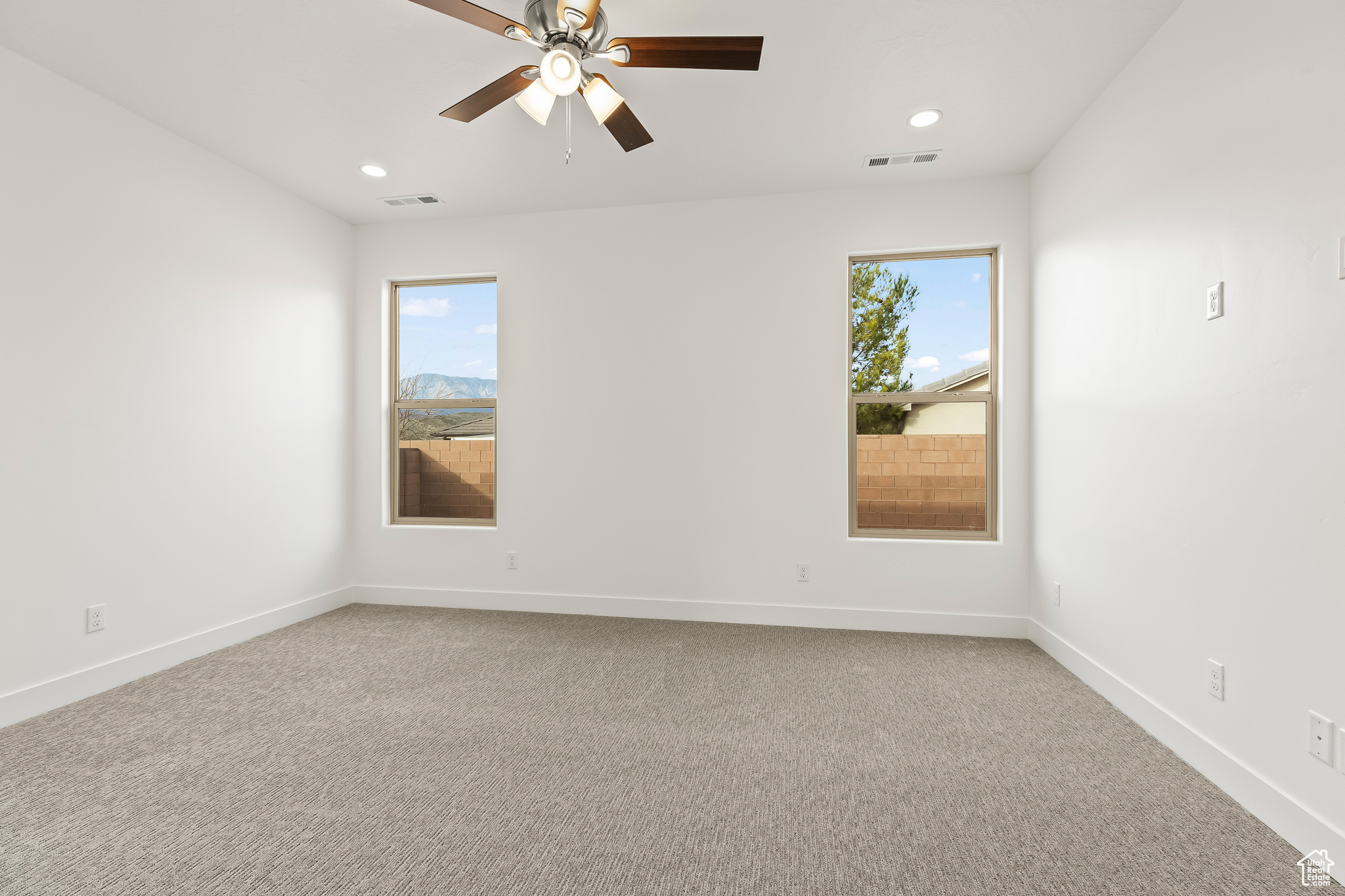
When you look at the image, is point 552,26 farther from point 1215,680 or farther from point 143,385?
point 1215,680

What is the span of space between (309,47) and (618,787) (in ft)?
9.58

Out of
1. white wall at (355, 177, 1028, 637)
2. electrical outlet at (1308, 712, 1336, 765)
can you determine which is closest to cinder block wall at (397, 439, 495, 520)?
white wall at (355, 177, 1028, 637)

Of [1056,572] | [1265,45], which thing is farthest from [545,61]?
[1056,572]

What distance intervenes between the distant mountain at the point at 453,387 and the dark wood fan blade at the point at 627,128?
2.22 metres

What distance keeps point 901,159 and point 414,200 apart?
2.91 m

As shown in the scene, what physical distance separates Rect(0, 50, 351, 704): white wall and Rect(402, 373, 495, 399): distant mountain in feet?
2.08

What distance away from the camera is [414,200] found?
3912 millimetres

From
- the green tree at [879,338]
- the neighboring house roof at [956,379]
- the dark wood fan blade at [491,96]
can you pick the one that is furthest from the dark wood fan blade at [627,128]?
the neighboring house roof at [956,379]

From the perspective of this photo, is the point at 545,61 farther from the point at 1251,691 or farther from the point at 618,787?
the point at 1251,691

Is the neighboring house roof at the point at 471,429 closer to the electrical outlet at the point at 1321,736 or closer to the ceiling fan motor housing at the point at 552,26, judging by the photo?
the ceiling fan motor housing at the point at 552,26

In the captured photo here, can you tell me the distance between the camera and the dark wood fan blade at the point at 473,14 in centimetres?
183

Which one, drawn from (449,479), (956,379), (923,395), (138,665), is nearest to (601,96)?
(923,395)

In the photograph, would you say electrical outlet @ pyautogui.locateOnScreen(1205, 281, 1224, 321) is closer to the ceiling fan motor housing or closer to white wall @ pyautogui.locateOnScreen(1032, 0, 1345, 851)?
white wall @ pyautogui.locateOnScreen(1032, 0, 1345, 851)

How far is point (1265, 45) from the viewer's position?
1.80 metres
